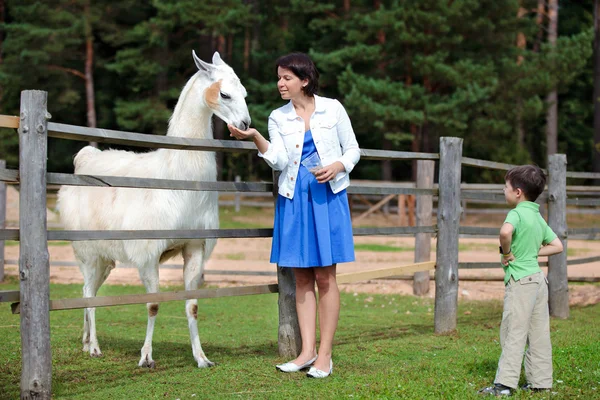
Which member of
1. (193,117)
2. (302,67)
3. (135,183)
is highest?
(302,67)

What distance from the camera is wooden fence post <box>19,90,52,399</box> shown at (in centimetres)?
434

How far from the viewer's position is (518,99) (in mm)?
26891

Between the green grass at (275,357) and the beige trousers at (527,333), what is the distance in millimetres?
151

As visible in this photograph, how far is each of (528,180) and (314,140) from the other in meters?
1.38

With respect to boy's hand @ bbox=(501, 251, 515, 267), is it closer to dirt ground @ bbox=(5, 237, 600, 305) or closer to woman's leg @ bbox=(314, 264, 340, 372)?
woman's leg @ bbox=(314, 264, 340, 372)

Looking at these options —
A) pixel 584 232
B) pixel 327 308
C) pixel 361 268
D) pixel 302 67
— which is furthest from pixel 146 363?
pixel 361 268

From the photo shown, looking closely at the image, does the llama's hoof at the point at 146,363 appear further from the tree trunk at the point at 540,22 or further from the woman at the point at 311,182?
the tree trunk at the point at 540,22

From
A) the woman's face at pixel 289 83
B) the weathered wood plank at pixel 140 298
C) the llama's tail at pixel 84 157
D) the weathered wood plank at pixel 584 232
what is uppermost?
the woman's face at pixel 289 83

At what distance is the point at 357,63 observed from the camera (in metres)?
26.9

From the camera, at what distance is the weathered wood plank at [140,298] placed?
456cm

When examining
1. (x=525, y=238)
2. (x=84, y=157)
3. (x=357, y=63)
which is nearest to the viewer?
(x=525, y=238)

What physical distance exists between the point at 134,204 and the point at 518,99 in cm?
2305

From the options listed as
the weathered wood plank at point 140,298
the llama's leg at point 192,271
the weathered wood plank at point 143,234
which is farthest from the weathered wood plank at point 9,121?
the llama's leg at point 192,271

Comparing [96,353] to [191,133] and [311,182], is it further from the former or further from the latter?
[311,182]
